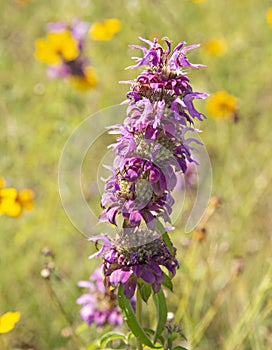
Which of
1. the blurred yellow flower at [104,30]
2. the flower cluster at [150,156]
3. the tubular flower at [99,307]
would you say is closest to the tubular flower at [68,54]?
the blurred yellow flower at [104,30]

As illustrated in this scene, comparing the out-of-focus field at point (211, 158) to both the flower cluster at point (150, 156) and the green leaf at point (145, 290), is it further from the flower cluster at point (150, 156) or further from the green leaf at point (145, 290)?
the flower cluster at point (150, 156)

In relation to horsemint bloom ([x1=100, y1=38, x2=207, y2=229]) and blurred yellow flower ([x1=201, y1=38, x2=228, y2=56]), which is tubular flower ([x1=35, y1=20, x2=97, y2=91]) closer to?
blurred yellow flower ([x1=201, y1=38, x2=228, y2=56])

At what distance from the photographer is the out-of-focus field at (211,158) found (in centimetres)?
313

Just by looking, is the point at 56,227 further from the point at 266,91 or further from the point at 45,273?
the point at 266,91

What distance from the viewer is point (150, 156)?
1554mm

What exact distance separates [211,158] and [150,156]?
3555 millimetres

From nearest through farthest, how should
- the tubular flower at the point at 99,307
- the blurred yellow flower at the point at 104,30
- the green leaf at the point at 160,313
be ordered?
the green leaf at the point at 160,313, the tubular flower at the point at 99,307, the blurred yellow flower at the point at 104,30

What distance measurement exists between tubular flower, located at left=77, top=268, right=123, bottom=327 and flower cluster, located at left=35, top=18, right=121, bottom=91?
8.32ft

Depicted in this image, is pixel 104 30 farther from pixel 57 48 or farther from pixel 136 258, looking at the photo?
pixel 136 258

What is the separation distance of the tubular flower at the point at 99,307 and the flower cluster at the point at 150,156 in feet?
2.48

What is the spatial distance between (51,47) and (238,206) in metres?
2.23

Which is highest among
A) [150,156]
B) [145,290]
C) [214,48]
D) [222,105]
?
[214,48]

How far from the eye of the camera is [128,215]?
5.29ft

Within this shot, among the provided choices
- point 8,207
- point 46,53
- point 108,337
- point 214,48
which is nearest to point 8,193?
point 8,207
